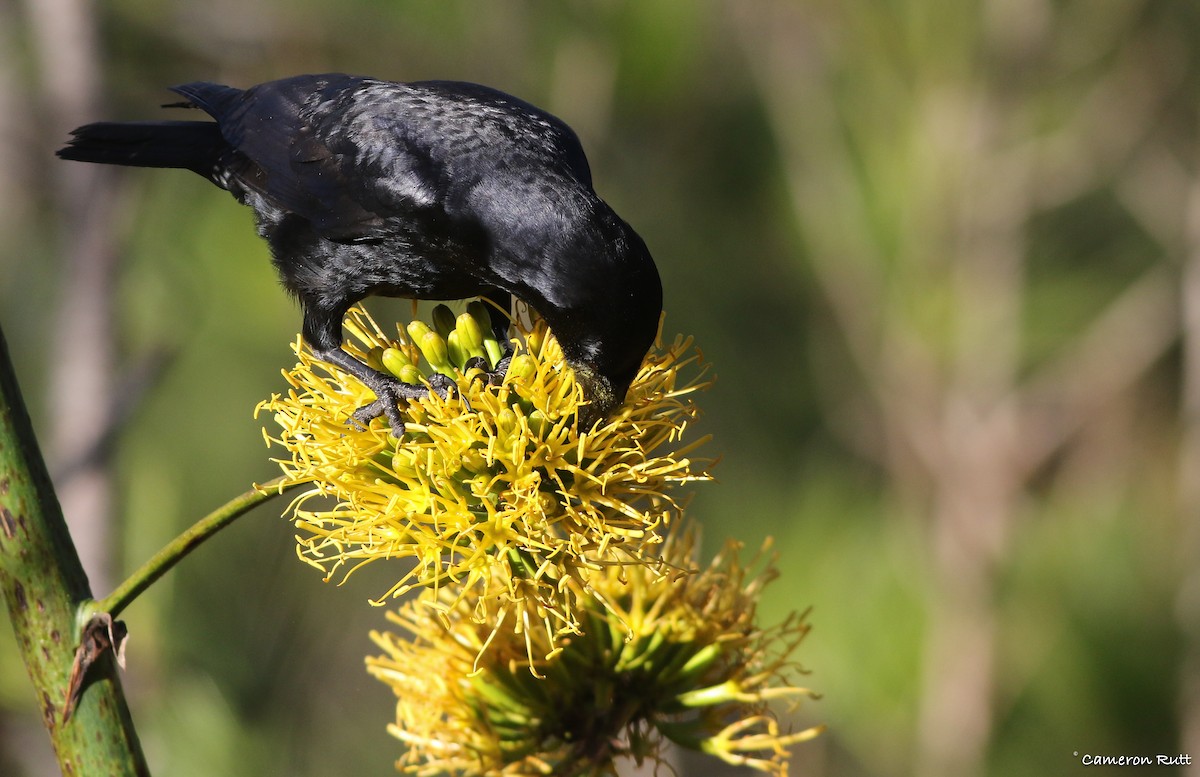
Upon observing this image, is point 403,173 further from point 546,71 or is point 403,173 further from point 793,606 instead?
point 546,71

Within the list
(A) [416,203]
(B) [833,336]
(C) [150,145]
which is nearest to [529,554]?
(A) [416,203]

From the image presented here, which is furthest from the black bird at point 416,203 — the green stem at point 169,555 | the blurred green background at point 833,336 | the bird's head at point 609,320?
the blurred green background at point 833,336

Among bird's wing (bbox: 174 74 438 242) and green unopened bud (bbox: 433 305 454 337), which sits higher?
bird's wing (bbox: 174 74 438 242)

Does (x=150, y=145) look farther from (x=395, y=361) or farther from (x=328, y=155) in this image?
(x=395, y=361)

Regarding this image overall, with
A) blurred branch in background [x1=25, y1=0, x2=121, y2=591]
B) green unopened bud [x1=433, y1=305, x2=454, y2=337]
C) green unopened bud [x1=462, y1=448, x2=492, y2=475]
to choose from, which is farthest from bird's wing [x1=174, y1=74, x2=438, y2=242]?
blurred branch in background [x1=25, y1=0, x2=121, y2=591]

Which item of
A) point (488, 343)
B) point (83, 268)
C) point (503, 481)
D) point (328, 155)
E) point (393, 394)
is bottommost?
point (503, 481)

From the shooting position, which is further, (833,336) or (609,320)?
(833,336)

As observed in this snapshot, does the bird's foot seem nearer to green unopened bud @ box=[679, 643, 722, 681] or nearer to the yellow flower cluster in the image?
the yellow flower cluster
